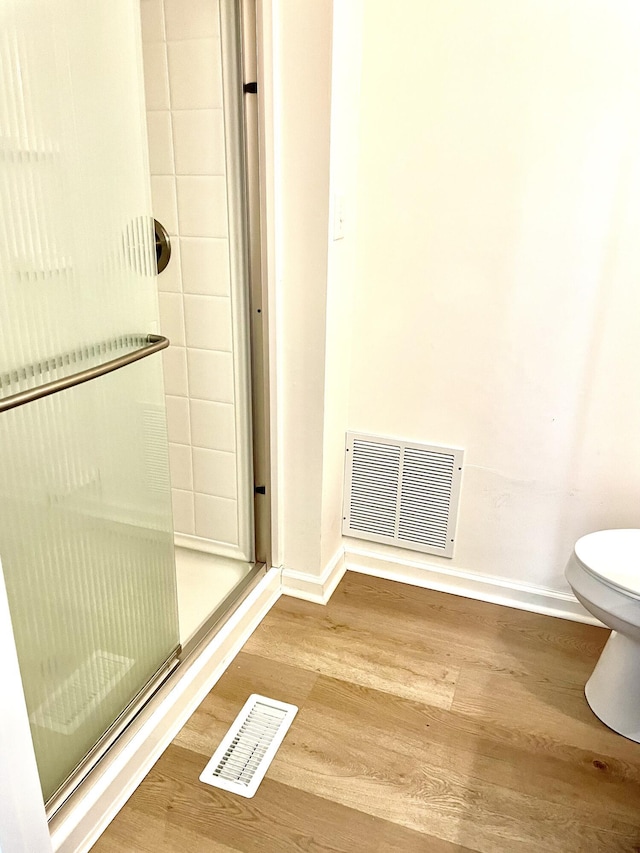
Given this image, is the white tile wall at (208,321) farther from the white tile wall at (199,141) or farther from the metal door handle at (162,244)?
the white tile wall at (199,141)

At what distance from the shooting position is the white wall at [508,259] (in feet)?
5.23

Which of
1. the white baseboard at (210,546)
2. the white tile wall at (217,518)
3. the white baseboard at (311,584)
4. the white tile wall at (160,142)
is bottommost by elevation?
the white baseboard at (311,584)

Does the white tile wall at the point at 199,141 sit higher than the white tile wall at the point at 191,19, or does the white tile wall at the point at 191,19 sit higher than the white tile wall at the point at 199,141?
the white tile wall at the point at 191,19

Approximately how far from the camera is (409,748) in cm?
152

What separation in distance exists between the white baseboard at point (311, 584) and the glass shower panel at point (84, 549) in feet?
1.94

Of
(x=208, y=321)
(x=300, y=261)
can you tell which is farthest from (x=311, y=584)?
(x=300, y=261)

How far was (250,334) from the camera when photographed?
186cm

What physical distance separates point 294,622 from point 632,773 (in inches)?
36.6

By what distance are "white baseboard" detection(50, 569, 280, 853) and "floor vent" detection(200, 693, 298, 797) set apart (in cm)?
12

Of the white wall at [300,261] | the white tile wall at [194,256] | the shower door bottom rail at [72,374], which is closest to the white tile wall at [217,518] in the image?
the white tile wall at [194,256]

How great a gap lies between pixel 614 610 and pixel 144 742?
1.06 metres

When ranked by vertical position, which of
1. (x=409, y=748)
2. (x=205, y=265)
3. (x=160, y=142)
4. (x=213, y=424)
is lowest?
(x=409, y=748)

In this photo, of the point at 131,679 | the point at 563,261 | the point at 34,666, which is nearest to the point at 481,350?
the point at 563,261

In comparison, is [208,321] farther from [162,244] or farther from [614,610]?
[614,610]
